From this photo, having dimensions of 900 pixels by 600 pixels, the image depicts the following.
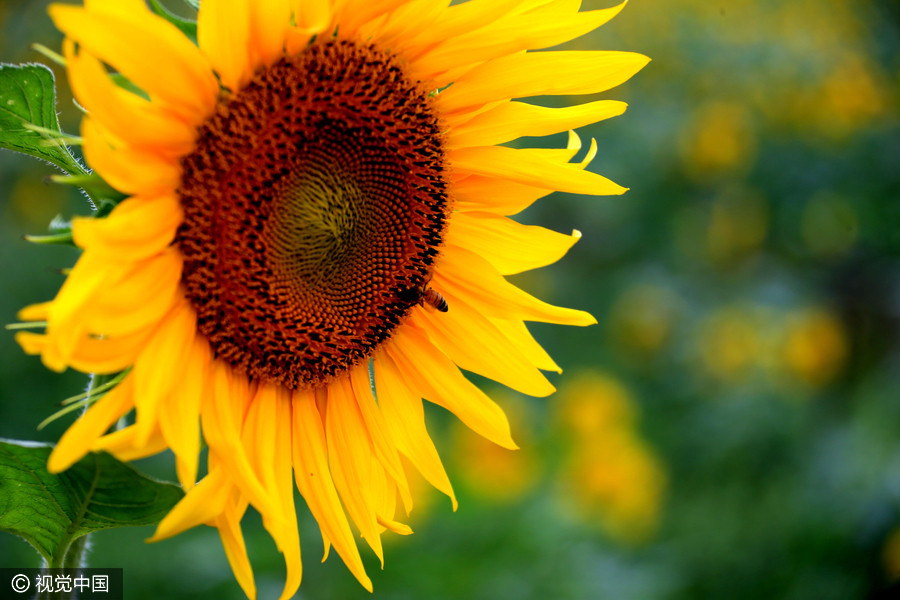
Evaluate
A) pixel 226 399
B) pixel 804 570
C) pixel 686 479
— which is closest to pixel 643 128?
pixel 686 479

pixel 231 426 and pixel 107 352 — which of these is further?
pixel 231 426

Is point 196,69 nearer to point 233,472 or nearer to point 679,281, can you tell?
point 233,472

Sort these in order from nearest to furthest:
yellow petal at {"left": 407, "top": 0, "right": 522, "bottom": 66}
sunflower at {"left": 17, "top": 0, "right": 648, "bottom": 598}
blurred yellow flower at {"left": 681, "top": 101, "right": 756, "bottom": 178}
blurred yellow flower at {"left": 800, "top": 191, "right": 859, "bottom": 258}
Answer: sunflower at {"left": 17, "top": 0, "right": 648, "bottom": 598} → yellow petal at {"left": 407, "top": 0, "right": 522, "bottom": 66} → blurred yellow flower at {"left": 800, "top": 191, "right": 859, "bottom": 258} → blurred yellow flower at {"left": 681, "top": 101, "right": 756, "bottom": 178}

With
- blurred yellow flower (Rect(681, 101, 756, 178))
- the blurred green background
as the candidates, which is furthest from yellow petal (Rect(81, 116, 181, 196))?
blurred yellow flower (Rect(681, 101, 756, 178))

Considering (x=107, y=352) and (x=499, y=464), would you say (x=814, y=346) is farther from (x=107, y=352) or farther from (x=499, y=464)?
(x=107, y=352)

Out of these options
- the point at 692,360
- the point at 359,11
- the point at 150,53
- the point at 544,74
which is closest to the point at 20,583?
the point at 150,53

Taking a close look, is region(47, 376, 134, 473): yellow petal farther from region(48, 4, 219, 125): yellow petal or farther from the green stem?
region(48, 4, 219, 125): yellow petal
